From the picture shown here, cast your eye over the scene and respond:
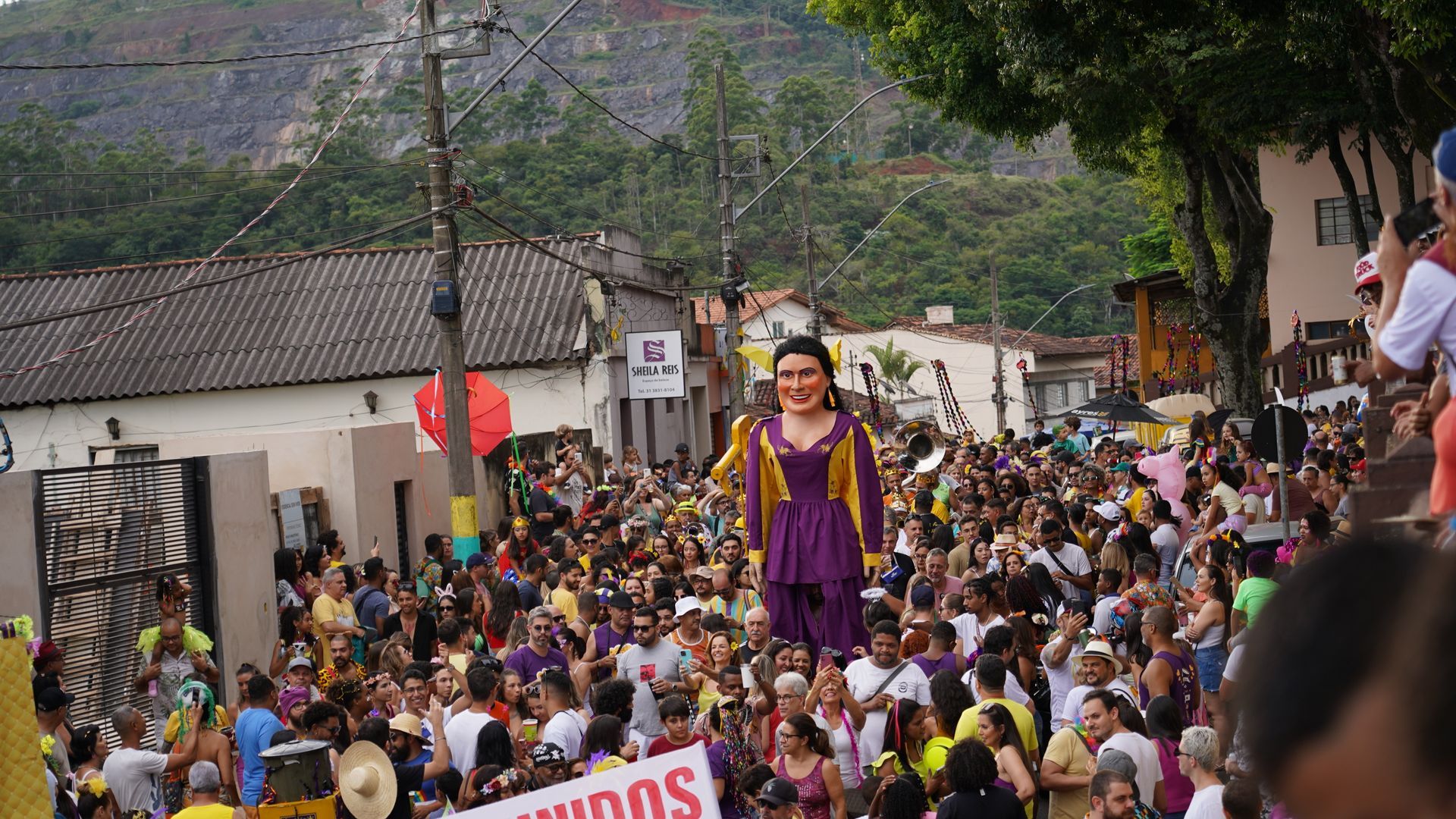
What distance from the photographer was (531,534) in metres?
17.4

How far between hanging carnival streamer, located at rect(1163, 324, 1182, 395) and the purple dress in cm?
3128

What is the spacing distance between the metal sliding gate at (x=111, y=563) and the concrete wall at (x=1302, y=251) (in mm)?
25540

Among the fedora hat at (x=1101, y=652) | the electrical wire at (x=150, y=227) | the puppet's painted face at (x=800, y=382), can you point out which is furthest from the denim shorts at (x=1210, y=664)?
the electrical wire at (x=150, y=227)

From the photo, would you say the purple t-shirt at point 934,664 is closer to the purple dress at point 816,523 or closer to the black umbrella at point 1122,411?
the purple dress at point 816,523

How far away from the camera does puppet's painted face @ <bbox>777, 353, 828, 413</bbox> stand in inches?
385

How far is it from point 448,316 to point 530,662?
263 inches

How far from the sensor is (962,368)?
66.1 meters

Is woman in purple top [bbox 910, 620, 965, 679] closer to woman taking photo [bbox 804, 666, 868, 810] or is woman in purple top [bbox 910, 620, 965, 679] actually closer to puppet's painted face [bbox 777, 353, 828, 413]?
woman taking photo [bbox 804, 666, 868, 810]

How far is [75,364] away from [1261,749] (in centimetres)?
3297

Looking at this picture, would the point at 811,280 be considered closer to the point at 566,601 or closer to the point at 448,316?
the point at 448,316

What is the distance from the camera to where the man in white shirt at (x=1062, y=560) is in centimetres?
1203

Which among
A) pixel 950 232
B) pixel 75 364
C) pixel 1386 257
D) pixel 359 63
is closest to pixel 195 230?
pixel 75 364

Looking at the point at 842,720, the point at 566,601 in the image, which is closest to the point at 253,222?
the point at 566,601

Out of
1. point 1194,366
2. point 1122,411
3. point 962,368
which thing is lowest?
point 1122,411
